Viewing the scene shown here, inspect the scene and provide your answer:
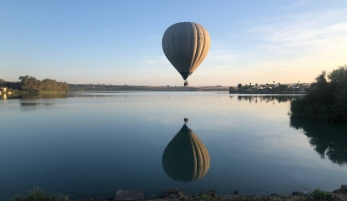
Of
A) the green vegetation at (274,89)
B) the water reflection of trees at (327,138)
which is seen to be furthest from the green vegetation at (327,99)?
the green vegetation at (274,89)

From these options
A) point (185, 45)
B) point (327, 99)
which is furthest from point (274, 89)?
point (185, 45)

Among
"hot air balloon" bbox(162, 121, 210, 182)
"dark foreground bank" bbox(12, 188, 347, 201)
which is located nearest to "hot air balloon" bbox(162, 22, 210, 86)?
"hot air balloon" bbox(162, 121, 210, 182)

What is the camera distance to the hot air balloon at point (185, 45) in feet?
60.2

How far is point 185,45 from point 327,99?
13347 millimetres

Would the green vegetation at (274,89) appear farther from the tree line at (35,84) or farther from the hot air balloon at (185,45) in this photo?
the hot air balloon at (185,45)

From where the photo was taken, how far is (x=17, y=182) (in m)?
6.75

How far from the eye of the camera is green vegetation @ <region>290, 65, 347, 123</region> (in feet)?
62.5

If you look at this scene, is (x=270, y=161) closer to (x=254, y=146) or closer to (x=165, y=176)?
(x=254, y=146)

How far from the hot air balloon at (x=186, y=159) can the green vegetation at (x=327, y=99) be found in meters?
12.4

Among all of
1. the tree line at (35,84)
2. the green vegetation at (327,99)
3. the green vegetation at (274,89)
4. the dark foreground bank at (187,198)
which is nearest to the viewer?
the dark foreground bank at (187,198)

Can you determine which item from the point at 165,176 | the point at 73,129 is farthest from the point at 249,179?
the point at 73,129

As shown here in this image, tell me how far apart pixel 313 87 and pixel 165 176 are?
2034 centimetres

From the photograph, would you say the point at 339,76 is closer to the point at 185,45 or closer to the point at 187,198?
the point at 185,45

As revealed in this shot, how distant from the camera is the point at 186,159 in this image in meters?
9.61
